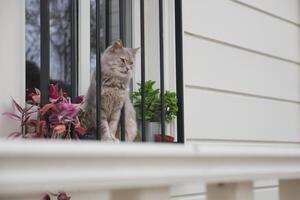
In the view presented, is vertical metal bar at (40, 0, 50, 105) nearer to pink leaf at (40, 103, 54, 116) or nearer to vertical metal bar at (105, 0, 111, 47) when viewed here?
pink leaf at (40, 103, 54, 116)

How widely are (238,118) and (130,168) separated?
1.90 metres

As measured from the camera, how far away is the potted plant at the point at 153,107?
1.81 metres

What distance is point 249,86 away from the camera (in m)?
2.30

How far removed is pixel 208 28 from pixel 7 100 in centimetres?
104

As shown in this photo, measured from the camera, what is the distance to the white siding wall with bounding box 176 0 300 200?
1.99m

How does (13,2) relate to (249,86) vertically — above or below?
above

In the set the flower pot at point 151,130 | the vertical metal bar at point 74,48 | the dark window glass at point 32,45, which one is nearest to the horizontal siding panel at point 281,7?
the flower pot at point 151,130

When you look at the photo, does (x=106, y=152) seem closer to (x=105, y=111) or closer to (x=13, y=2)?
(x=13, y=2)

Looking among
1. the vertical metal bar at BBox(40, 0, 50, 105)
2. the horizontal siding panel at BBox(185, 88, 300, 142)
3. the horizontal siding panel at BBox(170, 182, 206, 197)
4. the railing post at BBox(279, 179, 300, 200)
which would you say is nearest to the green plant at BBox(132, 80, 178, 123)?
the horizontal siding panel at BBox(185, 88, 300, 142)

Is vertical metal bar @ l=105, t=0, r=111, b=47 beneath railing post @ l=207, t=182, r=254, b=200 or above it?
above

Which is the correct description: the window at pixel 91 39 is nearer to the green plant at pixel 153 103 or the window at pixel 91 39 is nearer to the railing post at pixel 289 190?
the green plant at pixel 153 103

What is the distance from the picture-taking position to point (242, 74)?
2254 millimetres

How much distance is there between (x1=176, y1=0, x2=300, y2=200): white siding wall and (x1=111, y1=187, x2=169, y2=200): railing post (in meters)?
1.35

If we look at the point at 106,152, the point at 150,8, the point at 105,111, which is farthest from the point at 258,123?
the point at 106,152
